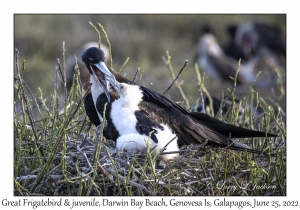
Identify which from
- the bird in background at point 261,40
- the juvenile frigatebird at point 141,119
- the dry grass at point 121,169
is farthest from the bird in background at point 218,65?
the dry grass at point 121,169

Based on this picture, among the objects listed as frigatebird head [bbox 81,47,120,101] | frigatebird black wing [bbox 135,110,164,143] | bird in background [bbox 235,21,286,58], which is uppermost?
bird in background [bbox 235,21,286,58]

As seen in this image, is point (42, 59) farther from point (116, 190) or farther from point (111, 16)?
point (116, 190)

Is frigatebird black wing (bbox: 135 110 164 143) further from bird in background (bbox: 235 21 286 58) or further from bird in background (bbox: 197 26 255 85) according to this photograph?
bird in background (bbox: 235 21 286 58)

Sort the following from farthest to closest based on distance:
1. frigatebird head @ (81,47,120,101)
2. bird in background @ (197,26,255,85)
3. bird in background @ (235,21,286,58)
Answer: bird in background @ (235,21,286,58) < bird in background @ (197,26,255,85) < frigatebird head @ (81,47,120,101)

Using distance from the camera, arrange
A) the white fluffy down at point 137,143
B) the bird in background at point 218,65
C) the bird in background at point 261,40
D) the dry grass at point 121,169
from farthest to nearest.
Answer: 1. the bird in background at point 261,40
2. the bird in background at point 218,65
3. the white fluffy down at point 137,143
4. the dry grass at point 121,169

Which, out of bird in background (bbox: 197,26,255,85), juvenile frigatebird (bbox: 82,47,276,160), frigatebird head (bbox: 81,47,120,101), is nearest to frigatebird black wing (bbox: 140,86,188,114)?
juvenile frigatebird (bbox: 82,47,276,160)

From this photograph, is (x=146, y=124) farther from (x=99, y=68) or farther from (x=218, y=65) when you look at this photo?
(x=218, y=65)

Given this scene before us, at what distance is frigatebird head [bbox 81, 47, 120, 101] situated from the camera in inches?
113

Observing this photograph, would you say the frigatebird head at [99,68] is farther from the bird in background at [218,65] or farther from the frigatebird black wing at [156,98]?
the bird in background at [218,65]

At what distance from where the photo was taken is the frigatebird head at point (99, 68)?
2871 mm

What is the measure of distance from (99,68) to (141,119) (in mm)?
305

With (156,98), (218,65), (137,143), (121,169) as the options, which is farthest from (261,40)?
(121,169)

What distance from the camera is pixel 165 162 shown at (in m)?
2.78

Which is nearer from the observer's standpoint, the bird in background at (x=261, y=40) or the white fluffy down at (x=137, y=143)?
the white fluffy down at (x=137, y=143)
